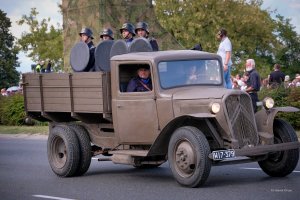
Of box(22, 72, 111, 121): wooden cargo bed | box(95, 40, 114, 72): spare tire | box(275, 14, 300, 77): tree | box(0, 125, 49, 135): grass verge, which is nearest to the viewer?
box(22, 72, 111, 121): wooden cargo bed

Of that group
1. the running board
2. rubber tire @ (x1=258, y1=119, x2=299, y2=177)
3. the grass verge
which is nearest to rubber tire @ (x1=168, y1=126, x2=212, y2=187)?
the running board

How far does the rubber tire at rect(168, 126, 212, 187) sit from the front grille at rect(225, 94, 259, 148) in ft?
1.98

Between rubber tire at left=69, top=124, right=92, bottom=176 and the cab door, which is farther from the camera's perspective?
rubber tire at left=69, top=124, right=92, bottom=176

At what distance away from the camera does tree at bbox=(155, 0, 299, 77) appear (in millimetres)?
56888

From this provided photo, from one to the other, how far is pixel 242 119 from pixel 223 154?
2.82ft

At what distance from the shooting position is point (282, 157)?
1159 centimetres

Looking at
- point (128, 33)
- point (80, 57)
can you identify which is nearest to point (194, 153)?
point (128, 33)

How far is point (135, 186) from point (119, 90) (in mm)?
1570

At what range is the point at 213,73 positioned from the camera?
12258 mm

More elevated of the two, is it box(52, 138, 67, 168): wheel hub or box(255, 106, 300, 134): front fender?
box(255, 106, 300, 134): front fender

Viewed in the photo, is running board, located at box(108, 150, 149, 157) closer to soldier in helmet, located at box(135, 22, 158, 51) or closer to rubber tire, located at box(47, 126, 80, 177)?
rubber tire, located at box(47, 126, 80, 177)

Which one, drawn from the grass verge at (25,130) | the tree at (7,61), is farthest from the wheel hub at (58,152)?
the tree at (7,61)

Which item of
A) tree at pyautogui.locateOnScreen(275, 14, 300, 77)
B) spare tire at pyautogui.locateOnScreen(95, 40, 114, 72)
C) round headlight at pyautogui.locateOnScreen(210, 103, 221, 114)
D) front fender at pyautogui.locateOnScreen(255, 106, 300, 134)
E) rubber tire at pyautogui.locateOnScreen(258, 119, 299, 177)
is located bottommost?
rubber tire at pyautogui.locateOnScreen(258, 119, 299, 177)

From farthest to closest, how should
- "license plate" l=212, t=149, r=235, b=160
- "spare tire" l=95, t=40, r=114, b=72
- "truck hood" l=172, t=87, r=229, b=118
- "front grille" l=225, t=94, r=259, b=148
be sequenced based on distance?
1. "spare tire" l=95, t=40, r=114, b=72
2. "truck hood" l=172, t=87, r=229, b=118
3. "front grille" l=225, t=94, r=259, b=148
4. "license plate" l=212, t=149, r=235, b=160
